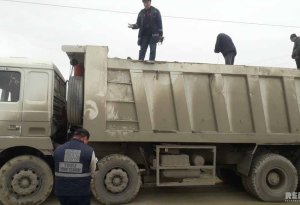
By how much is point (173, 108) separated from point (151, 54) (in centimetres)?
134

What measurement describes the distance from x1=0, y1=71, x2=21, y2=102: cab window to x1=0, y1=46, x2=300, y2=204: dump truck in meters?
0.02

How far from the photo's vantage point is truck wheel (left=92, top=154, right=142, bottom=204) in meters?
6.93

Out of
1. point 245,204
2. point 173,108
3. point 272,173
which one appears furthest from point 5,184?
point 272,173

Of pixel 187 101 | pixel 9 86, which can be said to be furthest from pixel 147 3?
pixel 9 86

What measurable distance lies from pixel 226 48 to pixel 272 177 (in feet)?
10.2

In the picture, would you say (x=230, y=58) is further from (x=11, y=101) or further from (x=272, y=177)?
(x=11, y=101)

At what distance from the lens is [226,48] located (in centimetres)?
896

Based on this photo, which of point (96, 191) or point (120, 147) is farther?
point (120, 147)

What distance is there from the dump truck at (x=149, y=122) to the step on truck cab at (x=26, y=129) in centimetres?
2

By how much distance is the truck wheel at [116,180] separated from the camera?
6926 millimetres

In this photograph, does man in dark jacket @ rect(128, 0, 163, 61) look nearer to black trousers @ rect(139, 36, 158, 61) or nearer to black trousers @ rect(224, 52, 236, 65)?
black trousers @ rect(139, 36, 158, 61)

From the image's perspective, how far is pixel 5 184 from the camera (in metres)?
6.52

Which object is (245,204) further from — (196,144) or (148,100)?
(148,100)

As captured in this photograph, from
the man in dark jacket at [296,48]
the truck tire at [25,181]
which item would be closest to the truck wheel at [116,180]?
the truck tire at [25,181]
